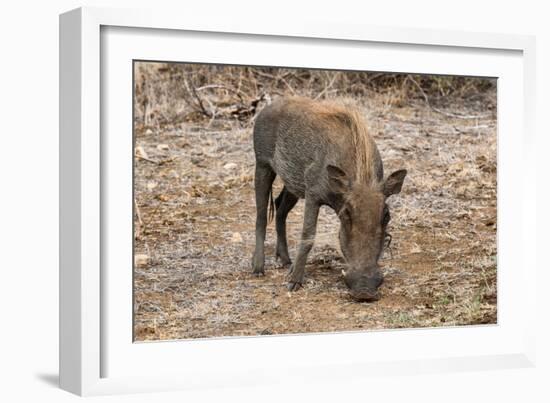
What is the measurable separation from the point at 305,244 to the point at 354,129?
948 mm

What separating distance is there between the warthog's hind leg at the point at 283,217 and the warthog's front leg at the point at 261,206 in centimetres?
11

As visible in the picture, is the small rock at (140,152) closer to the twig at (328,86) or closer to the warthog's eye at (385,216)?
the twig at (328,86)

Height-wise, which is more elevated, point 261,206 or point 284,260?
point 261,206

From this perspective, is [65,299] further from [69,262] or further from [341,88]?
[341,88]

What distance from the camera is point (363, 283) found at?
27.6 ft

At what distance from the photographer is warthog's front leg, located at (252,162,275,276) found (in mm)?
8453

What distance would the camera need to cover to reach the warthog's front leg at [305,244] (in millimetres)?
8484

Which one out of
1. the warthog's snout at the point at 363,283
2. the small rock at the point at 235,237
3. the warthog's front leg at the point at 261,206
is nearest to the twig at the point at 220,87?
the warthog's front leg at the point at 261,206

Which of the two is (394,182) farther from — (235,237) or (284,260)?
(235,237)

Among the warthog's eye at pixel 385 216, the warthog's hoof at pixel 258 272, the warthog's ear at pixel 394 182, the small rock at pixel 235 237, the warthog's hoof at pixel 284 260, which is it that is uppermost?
the warthog's ear at pixel 394 182

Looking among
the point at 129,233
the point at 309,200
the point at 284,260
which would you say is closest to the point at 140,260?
the point at 129,233

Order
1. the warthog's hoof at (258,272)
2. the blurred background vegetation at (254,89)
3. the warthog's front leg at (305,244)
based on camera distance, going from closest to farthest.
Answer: the blurred background vegetation at (254,89)
the warthog's hoof at (258,272)
the warthog's front leg at (305,244)

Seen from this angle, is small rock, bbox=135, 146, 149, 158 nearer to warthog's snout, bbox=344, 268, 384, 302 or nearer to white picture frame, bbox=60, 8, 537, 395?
white picture frame, bbox=60, 8, 537, 395

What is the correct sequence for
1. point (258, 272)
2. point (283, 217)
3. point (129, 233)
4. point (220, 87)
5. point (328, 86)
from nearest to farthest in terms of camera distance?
point (129, 233) < point (220, 87) < point (258, 272) < point (328, 86) < point (283, 217)
